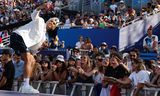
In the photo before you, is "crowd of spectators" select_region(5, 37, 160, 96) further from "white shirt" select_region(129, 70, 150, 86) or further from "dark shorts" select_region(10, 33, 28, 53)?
"dark shorts" select_region(10, 33, 28, 53)

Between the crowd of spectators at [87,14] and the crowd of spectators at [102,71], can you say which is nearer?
the crowd of spectators at [102,71]

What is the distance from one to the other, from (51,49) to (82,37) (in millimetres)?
2195

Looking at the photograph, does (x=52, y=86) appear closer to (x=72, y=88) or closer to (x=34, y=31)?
(x=72, y=88)

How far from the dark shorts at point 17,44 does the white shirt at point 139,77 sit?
6.91 ft

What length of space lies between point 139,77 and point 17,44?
7.87ft

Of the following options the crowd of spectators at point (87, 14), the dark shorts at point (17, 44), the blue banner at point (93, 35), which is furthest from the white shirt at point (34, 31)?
the crowd of spectators at point (87, 14)

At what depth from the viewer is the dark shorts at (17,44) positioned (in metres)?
9.89

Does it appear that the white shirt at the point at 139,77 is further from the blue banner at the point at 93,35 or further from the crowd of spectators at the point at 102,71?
the blue banner at the point at 93,35

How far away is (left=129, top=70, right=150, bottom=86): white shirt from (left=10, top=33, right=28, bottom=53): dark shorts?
6.91 ft

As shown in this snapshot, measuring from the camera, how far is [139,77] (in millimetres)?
10227

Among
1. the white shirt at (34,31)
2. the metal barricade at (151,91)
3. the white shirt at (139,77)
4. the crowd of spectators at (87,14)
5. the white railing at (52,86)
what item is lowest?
the white railing at (52,86)

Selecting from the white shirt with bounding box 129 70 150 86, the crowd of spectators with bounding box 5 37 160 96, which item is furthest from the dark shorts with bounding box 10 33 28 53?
the white shirt with bounding box 129 70 150 86

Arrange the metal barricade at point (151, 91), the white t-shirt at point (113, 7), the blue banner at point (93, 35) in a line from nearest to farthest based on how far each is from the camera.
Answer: the metal barricade at point (151, 91) → the blue banner at point (93, 35) → the white t-shirt at point (113, 7)

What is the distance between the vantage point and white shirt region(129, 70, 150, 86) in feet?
33.4
